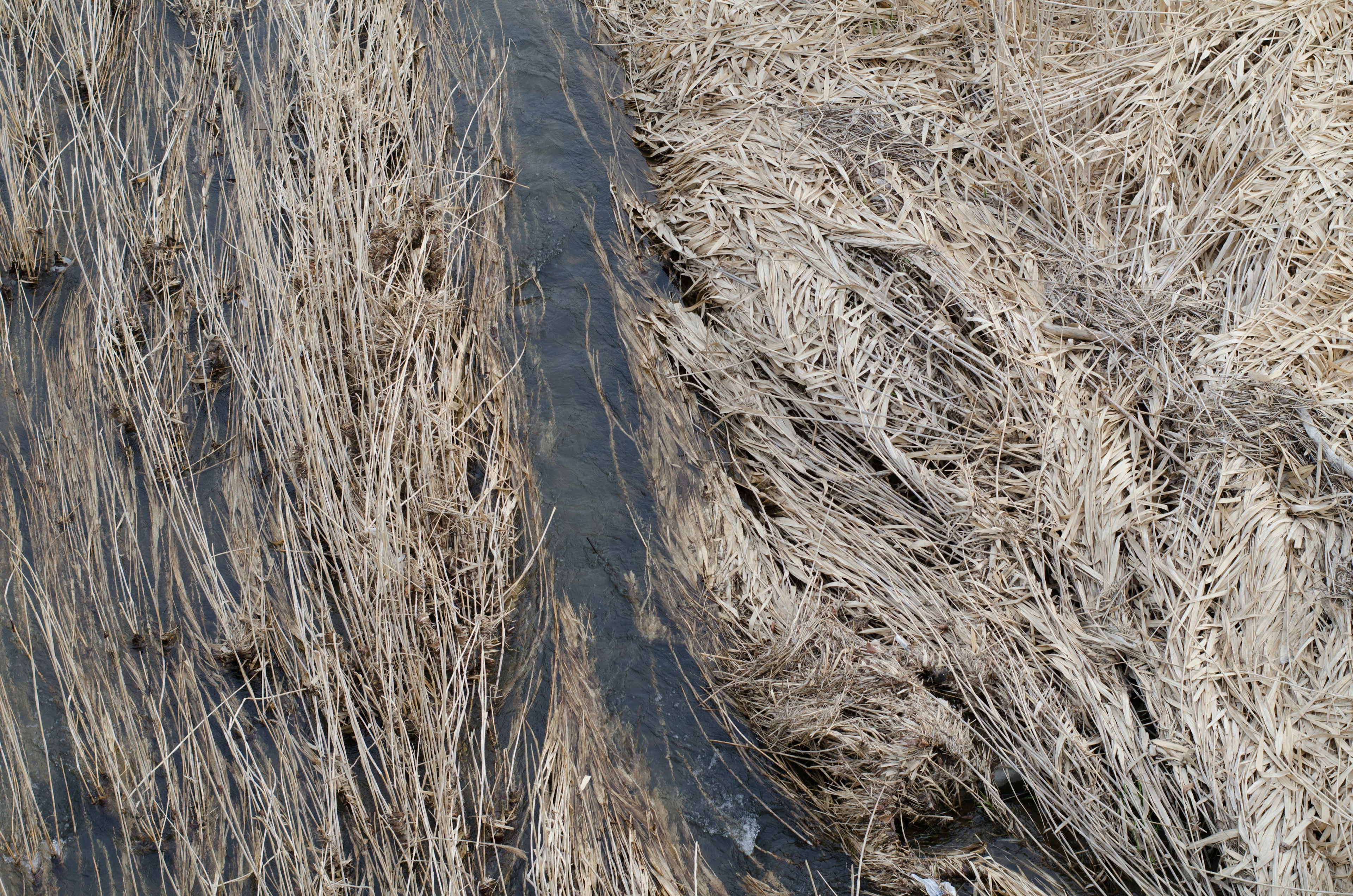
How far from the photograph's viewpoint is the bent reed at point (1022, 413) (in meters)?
2.17

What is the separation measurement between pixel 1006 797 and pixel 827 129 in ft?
7.70

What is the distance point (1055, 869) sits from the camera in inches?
86.4

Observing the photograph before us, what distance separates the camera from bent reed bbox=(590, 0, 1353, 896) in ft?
7.13

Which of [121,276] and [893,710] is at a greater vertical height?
[121,276]

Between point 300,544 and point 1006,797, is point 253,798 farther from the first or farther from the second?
point 1006,797

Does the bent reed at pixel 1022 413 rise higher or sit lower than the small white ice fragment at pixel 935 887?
higher

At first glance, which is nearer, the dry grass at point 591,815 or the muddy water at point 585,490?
the dry grass at point 591,815

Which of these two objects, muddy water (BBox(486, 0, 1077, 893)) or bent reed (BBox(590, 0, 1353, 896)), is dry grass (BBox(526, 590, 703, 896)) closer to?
muddy water (BBox(486, 0, 1077, 893))

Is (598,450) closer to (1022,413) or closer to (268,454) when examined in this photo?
(268,454)

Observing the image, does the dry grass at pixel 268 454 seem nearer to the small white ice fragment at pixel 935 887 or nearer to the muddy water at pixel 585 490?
the muddy water at pixel 585 490

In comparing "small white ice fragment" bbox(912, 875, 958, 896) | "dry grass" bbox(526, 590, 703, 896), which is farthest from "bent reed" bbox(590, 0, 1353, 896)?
"dry grass" bbox(526, 590, 703, 896)

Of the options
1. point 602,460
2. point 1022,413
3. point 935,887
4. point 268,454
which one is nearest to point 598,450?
point 602,460

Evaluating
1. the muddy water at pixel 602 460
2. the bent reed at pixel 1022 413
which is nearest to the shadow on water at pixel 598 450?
the muddy water at pixel 602 460

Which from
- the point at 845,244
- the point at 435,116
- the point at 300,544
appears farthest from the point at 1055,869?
the point at 435,116
